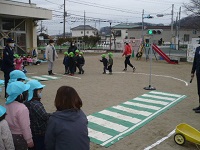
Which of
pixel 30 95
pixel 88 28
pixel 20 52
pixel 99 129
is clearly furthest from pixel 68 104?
pixel 88 28

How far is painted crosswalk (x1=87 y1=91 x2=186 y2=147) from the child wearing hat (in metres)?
2.09

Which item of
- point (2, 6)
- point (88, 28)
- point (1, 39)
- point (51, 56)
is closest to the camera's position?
point (51, 56)

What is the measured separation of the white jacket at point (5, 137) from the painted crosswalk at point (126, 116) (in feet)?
7.71

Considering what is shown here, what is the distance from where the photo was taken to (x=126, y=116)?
6523 millimetres

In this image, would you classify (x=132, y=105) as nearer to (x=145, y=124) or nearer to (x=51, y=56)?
(x=145, y=124)

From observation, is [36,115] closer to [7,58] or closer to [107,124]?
[107,124]

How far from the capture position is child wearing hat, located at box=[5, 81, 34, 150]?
2932 mm

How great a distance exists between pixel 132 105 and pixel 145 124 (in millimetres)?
1720

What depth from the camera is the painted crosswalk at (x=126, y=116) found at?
519 centimetres

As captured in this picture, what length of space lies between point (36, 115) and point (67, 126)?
3.45 feet

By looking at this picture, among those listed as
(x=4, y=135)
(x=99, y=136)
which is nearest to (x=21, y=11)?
(x=99, y=136)

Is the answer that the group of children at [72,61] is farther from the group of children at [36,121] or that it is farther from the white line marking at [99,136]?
the group of children at [36,121]

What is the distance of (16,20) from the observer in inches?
882

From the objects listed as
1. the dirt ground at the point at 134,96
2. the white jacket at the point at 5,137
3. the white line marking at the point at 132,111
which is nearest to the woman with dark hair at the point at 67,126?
the white jacket at the point at 5,137
